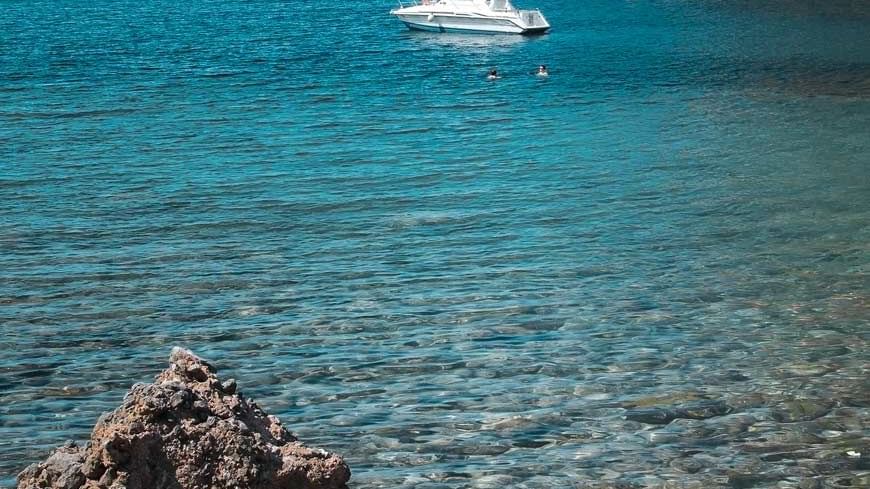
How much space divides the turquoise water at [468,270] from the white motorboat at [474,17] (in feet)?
74.5

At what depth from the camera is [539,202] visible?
2111cm

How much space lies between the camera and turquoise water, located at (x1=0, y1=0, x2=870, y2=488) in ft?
32.4

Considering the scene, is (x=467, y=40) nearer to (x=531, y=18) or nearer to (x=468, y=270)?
(x=531, y=18)

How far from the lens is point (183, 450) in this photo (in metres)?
5.61

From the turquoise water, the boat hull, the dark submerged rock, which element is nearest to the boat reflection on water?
the boat hull

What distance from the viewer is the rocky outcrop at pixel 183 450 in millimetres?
5477

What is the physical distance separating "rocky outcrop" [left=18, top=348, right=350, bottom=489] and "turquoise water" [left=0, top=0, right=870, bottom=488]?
119 inches

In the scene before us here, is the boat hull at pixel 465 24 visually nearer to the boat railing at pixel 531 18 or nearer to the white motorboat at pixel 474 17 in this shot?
the white motorboat at pixel 474 17

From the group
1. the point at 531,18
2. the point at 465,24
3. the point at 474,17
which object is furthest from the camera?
the point at 465,24

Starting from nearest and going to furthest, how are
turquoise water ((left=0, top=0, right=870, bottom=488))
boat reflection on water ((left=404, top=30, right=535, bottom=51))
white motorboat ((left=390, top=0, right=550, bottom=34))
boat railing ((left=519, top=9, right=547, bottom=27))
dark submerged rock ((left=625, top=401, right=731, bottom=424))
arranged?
1. turquoise water ((left=0, top=0, right=870, bottom=488))
2. dark submerged rock ((left=625, top=401, right=731, bottom=424))
3. boat reflection on water ((left=404, top=30, right=535, bottom=51))
4. white motorboat ((left=390, top=0, right=550, bottom=34))
5. boat railing ((left=519, top=9, right=547, bottom=27))

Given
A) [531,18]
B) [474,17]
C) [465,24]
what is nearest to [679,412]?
[474,17]

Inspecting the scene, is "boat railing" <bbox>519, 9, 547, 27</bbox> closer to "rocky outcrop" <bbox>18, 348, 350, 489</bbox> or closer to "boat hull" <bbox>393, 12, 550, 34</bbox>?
"boat hull" <bbox>393, 12, 550, 34</bbox>

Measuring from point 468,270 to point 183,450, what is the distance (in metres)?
10.5

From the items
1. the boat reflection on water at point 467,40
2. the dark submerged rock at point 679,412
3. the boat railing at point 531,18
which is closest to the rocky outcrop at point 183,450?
the dark submerged rock at point 679,412
